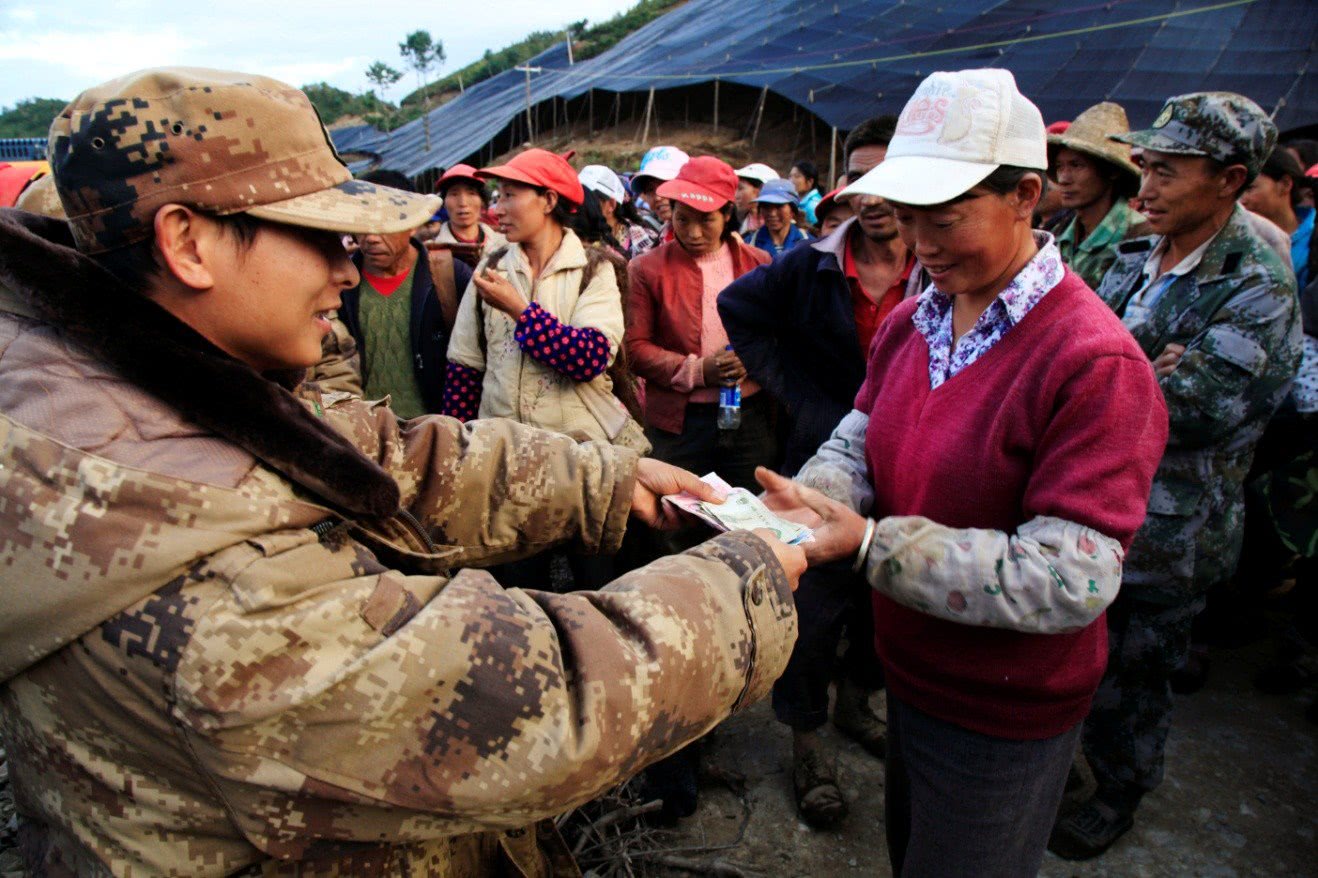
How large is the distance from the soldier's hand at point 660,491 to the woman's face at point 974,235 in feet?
2.88

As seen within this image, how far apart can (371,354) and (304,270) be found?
3325 millimetres

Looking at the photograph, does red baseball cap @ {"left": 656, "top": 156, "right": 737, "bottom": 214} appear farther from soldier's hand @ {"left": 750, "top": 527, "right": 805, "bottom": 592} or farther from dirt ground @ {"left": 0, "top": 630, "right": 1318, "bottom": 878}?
Result: soldier's hand @ {"left": 750, "top": 527, "right": 805, "bottom": 592}

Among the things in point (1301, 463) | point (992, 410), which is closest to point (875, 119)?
point (992, 410)

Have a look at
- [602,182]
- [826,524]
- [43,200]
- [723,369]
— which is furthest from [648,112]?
[826,524]

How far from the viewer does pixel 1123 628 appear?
312cm

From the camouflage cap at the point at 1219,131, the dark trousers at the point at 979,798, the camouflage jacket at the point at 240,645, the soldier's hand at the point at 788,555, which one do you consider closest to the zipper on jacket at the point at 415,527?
the camouflage jacket at the point at 240,645

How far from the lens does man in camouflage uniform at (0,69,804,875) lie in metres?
1.07

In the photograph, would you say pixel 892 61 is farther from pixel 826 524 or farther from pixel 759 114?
pixel 826 524

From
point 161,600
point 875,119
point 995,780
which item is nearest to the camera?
point 161,600

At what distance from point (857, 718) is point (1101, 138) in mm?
3280

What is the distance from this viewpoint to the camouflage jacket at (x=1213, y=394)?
2.88 m

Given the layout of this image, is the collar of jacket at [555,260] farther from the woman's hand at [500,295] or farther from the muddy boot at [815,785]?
the muddy boot at [815,785]

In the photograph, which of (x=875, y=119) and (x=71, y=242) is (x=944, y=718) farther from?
(x=875, y=119)

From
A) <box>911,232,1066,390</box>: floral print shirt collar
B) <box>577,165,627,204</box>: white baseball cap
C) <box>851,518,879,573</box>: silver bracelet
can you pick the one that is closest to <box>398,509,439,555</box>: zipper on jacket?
<box>851,518,879,573</box>: silver bracelet
